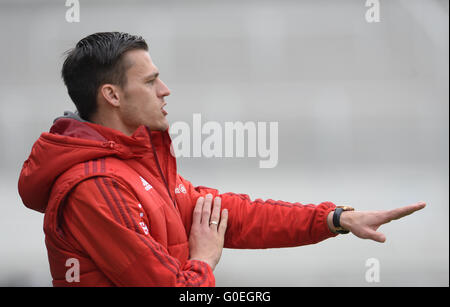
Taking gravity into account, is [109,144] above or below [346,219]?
above

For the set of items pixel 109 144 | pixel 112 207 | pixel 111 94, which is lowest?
pixel 112 207

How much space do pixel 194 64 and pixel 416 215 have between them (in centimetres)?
110

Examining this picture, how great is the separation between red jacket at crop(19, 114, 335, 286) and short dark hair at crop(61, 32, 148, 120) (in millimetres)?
94

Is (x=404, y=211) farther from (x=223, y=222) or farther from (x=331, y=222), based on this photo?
(x=223, y=222)

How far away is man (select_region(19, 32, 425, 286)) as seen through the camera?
854mm

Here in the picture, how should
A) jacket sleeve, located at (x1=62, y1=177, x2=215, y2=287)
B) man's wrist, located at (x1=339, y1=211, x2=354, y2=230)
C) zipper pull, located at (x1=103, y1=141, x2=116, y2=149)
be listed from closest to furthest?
jacket sleeve, located at (x1=62, y1=177, x2=215, y2=287), zipper pull, located at (x1=103, y1=141, x2=116, y2=149), man's wrist, located at (x1=339, y1=211, x2=354, y2=230)

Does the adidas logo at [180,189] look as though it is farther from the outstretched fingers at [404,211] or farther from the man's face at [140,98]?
the outstretched fingers at [404,211]

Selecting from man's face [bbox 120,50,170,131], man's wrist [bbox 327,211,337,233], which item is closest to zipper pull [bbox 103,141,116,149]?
man's face [bbox 120,50,170,131]

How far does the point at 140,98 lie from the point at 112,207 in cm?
29

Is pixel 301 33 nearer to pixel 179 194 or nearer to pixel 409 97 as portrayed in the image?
pixel 409 97

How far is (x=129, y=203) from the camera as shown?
0.88m

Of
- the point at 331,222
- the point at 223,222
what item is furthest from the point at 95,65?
the point at 331,222

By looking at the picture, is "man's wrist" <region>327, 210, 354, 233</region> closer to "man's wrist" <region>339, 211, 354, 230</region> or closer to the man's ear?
"man's wrist" <region>339, 211, 354, 230</region>

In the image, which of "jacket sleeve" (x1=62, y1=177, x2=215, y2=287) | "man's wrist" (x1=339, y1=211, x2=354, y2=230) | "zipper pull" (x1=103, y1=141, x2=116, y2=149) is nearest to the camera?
A: "jacket sleeve" (x1=62, y1=177, x2=215, y2=287)
